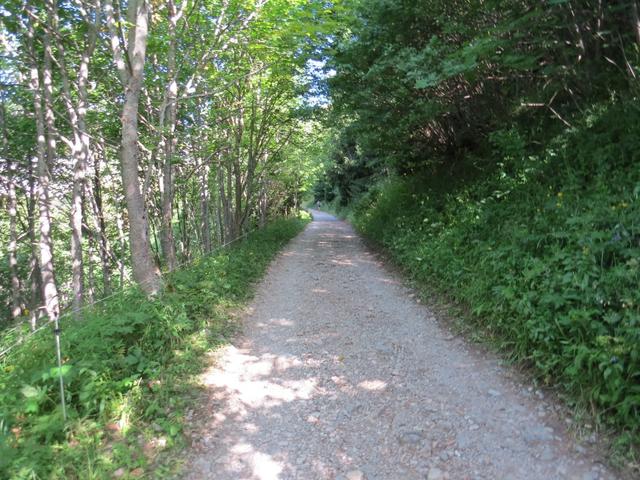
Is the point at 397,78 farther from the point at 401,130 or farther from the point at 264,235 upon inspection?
the point at 264,235

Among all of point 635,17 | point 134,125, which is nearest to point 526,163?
point 635,17

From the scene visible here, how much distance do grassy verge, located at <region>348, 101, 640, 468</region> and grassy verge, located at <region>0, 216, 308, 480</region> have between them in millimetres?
3200

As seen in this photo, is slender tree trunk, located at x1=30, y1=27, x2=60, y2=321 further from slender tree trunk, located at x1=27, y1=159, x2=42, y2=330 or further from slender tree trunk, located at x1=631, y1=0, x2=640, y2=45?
slender tree trunk, located at x1=631, y1=0, x2=640, y2=45

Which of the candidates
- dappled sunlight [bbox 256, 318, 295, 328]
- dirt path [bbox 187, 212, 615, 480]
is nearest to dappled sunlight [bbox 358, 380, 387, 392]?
dirt path [bbox 187, 212, 615, 480]

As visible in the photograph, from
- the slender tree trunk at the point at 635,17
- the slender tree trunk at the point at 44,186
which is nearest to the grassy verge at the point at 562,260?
the slender tree trunk at the point at 635,17

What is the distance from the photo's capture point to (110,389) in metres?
3.31

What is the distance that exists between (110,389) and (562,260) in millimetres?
4406

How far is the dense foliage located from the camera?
10.6ft

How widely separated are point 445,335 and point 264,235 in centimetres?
834

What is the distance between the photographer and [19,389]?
3117 millimetres

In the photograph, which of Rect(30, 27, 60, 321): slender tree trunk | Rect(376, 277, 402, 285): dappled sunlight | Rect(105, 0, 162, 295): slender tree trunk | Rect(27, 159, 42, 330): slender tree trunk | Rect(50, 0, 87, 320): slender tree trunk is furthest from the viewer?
Rect(27, 159, 42, 330): slender tree trunk

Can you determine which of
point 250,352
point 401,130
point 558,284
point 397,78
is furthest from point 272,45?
point 558,284

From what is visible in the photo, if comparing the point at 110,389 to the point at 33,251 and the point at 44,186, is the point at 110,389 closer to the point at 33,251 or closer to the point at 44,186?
the point at 44,186

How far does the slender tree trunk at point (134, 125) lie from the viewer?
16.0 ft
